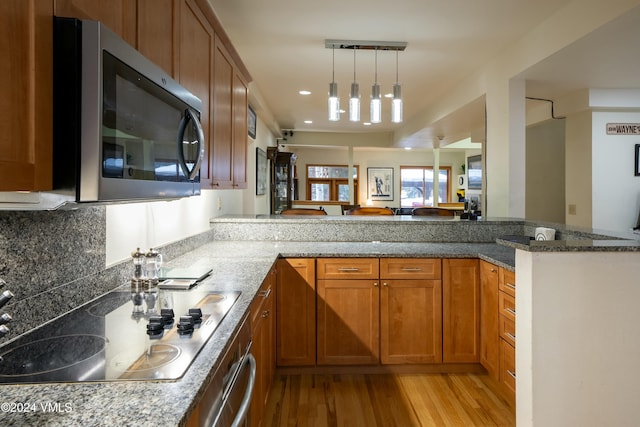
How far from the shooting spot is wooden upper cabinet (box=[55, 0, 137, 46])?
88 centimetres

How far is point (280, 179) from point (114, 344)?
5.82 metres

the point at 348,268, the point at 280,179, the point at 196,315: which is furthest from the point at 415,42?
the point at 280,179

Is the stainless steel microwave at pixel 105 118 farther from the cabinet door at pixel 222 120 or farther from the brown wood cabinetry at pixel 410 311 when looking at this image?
the brown wood cabinetry at pixel 410 311

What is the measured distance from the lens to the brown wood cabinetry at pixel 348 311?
2.66 m

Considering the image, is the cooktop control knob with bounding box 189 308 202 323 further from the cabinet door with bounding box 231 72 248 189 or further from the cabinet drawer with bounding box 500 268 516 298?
the cabinet drawer with bounding box 500 268 516 298

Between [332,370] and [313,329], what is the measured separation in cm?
31

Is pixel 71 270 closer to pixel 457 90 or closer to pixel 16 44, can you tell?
pixel 16 44

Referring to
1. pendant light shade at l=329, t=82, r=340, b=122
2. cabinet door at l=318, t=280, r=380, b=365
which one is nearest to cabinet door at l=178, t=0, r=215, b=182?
cabinet door at l=318, t=280, r=380, b=365

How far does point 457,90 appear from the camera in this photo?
466cm

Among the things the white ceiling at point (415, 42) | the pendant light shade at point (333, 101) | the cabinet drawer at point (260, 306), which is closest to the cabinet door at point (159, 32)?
the cabinet drawer at point (260, 306)

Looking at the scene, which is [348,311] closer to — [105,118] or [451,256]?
[451,256]

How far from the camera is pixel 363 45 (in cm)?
336

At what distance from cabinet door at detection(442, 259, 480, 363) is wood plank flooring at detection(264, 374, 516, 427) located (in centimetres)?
18

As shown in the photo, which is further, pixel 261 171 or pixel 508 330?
pixel 261 171
